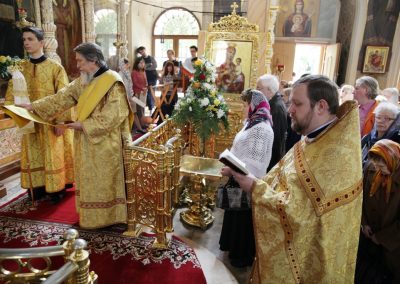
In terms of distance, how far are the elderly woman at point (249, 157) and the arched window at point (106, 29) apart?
8.20 metres

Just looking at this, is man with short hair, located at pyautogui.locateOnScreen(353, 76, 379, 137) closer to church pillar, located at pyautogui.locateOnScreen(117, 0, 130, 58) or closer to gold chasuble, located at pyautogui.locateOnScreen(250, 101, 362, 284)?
→ gold chasuble, located at pyautogui.locateOnScreen(250, 101, 362, 284)

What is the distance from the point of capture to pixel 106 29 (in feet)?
33.0

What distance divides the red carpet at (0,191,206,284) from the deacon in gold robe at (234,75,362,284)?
46.9 inches

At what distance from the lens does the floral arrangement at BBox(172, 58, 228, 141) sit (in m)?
3.74

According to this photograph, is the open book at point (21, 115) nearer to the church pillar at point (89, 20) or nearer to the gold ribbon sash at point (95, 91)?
the gold ribbon sash at point (95, 91)

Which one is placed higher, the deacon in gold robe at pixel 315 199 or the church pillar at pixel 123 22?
the church pillar at pixel 123 22

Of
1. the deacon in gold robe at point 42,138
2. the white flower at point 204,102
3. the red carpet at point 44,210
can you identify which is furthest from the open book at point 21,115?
the white flower at point 204,102

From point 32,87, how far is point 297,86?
3266 mm

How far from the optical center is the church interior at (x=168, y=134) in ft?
8.82

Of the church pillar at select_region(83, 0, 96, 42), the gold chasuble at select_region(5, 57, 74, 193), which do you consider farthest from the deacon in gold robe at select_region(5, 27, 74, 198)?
the church pillar at select_region(83, 0, 96, 42)

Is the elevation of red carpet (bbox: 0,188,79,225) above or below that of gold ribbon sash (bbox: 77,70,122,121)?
below

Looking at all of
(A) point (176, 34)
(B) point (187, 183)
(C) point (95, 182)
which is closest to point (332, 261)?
(C) point (95, 182)

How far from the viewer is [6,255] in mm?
1226

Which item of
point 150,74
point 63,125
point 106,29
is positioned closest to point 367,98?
point 63,125
